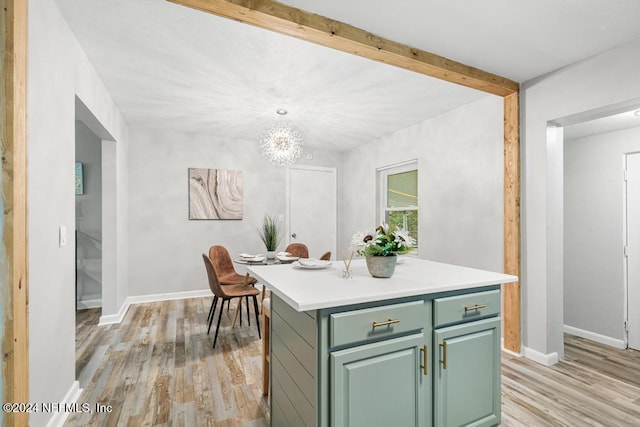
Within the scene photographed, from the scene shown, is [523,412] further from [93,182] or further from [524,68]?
[93,182]

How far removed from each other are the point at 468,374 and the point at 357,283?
2.53 ft

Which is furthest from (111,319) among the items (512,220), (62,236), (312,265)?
(512,220)

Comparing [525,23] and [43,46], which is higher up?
[525,23]

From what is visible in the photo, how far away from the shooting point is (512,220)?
2.95 metres

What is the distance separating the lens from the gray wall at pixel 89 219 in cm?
429

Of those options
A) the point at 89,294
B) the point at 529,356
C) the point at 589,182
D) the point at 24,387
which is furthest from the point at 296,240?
the point at 24,387

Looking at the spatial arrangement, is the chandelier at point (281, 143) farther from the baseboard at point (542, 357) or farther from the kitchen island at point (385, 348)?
the baseboard at point (542, 357)

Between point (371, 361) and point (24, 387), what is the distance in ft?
4.85

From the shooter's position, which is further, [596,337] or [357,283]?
[596,337]

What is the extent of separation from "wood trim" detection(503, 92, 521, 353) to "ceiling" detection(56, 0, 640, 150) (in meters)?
0.38

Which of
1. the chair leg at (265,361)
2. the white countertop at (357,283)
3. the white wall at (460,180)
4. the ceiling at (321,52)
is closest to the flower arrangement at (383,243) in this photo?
the white countertop at (357,283)

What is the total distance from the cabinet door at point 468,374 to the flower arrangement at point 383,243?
1.50 feet

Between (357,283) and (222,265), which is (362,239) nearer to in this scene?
(357,283)

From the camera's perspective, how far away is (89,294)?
172 inches
